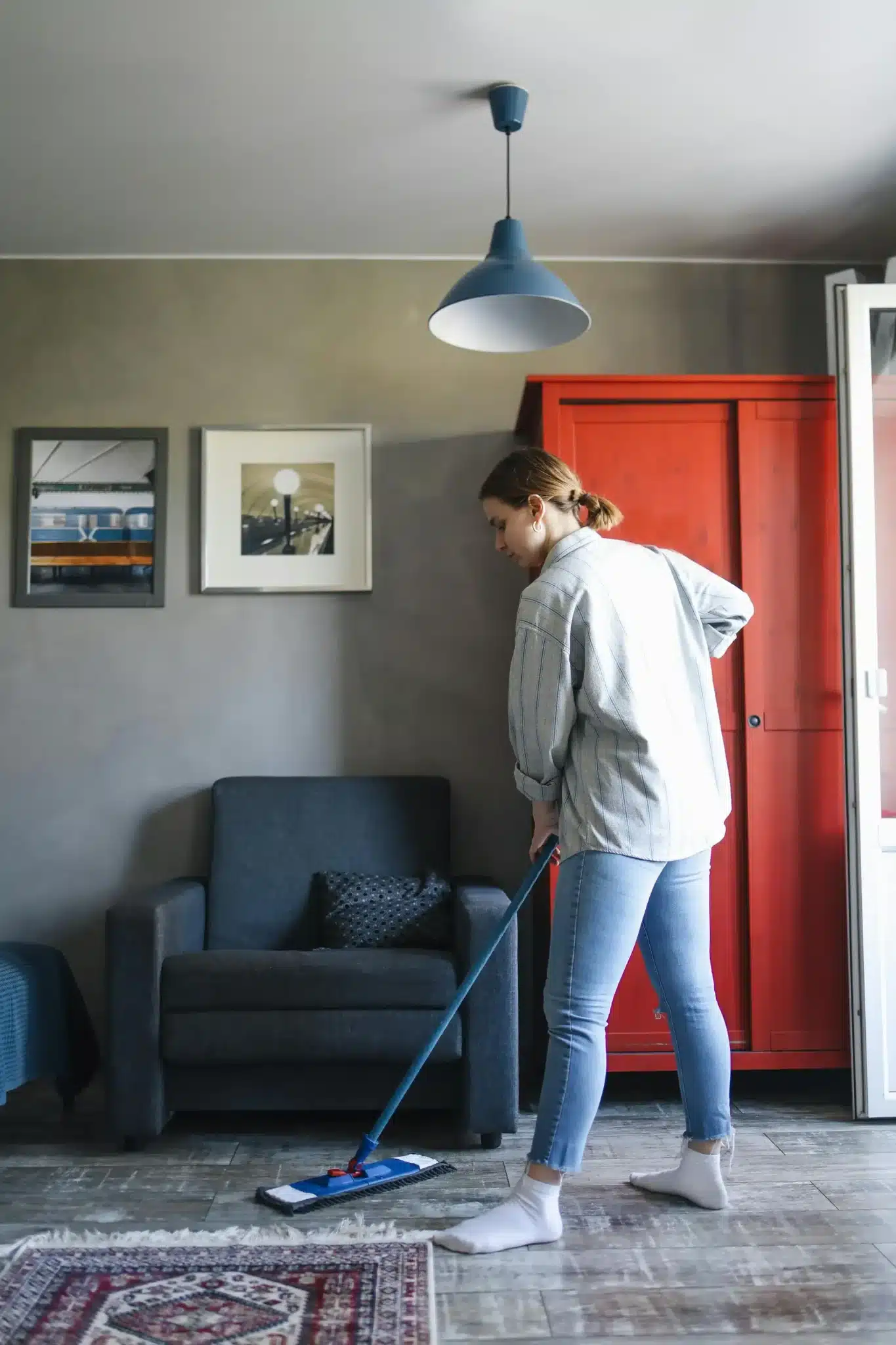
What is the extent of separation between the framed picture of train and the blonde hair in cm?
165

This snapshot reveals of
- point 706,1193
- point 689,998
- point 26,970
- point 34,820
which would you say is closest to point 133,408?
Result: point 34,820

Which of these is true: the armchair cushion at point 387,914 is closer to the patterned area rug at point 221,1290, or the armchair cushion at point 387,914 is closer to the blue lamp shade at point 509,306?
the patterned area rug at point 221,1290

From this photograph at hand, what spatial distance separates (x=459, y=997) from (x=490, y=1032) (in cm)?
30

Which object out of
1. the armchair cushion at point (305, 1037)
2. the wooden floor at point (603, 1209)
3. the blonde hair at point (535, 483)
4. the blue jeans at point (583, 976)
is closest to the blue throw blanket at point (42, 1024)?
the wooden floor at point (603, 1209)

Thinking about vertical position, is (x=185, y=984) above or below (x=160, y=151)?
below

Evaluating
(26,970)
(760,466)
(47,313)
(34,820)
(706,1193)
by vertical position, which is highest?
(47,313)

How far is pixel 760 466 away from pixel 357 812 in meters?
1.49

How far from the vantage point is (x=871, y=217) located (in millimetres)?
3531

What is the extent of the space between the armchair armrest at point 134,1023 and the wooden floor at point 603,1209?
0.10 meters

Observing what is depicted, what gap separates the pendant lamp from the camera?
8.70 feet

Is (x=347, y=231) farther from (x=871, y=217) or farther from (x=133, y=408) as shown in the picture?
(x=871, y=217)

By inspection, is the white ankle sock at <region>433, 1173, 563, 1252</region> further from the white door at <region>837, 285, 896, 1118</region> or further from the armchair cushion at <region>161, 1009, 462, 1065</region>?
the white door at <region>837, 285, 896, 1118</region>

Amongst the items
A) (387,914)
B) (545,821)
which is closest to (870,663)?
(545,821)

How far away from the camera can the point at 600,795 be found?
2.14m
